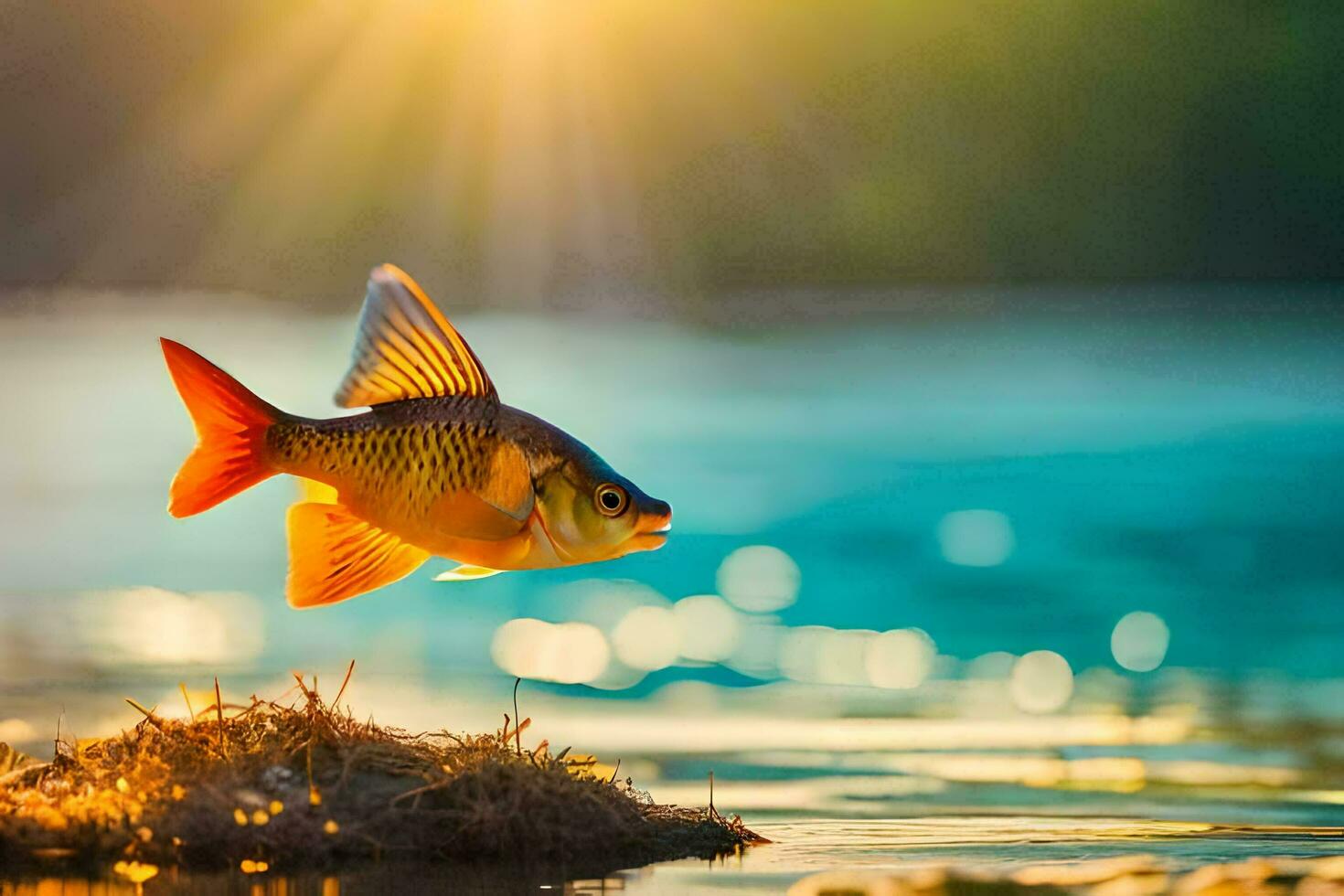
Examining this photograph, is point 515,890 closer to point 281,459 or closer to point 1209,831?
point 281,459

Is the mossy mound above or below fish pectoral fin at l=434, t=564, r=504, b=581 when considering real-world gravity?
below

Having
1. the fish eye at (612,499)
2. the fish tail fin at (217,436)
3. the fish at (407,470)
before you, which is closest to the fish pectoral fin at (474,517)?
the fish at (407,470)

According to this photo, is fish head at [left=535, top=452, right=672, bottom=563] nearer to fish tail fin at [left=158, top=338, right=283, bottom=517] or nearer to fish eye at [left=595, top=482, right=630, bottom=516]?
fish eye at [left=595, top=482, right=630, bottom=516]

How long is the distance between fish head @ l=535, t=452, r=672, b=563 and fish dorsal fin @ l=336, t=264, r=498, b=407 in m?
0.31

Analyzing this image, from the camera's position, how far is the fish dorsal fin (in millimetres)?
4000

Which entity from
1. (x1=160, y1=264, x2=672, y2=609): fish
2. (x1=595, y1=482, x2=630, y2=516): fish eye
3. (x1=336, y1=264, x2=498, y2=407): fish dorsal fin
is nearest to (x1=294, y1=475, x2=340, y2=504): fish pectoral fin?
(x1=160, y1=264, x2=672, y2=609): fish

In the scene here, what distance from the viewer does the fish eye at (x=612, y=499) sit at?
3787 millimetres

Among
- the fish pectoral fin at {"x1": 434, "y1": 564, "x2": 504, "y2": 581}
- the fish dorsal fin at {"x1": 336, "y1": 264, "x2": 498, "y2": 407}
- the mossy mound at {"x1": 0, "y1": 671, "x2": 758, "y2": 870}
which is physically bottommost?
the mossy mound at {"x1": 0, "y1": 671, "x2": 758, "y2": 870}

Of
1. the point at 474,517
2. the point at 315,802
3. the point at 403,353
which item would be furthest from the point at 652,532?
the point at 315,802

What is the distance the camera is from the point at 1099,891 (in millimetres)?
3799

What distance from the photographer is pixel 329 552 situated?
4.01 meters

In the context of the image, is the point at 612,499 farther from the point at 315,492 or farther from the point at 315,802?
the point at 315,802

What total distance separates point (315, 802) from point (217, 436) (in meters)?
0.89

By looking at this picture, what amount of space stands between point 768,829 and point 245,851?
1.36 metres
